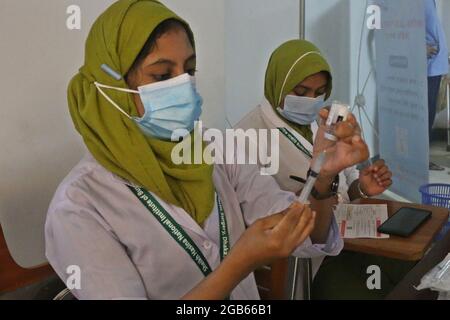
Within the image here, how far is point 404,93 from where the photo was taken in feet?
8.55

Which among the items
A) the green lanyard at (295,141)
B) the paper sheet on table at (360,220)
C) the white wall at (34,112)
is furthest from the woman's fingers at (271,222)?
the green lanyard at (295,141)

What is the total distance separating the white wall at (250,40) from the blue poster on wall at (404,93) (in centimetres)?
53

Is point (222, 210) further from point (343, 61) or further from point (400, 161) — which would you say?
point (343, 61)

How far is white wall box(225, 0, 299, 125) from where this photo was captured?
2.51 meters

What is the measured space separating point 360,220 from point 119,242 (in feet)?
2.78

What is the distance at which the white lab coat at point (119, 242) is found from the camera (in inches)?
36.0

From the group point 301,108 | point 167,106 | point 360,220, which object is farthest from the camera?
point 301,108

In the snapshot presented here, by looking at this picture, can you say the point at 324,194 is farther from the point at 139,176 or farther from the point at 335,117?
the point at 139,176

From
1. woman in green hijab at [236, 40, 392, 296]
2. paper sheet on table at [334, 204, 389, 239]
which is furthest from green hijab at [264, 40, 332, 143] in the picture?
paper sheet on table at [334, 204, 389, 239]

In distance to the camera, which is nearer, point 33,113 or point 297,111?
point 33,113

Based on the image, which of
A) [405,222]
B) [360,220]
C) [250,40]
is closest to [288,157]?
[360,220]

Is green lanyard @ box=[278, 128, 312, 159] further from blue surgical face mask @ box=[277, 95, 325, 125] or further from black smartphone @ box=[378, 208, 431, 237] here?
black smartphone @ box=[378, 208, 431, 237]

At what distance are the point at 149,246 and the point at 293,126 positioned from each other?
104 cm

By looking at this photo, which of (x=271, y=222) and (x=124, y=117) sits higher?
(x=124, y=117)
